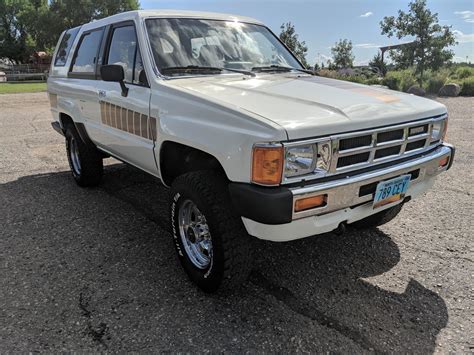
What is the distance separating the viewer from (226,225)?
2.62m

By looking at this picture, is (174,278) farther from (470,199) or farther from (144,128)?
(470,199)

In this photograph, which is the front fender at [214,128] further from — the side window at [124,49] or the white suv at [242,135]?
the side window at [124,49]

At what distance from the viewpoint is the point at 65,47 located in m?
5.46

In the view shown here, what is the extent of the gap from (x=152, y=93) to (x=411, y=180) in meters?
2.00

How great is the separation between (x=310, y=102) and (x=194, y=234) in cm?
123

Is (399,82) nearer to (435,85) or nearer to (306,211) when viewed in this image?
(435,85)

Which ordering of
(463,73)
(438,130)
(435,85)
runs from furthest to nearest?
(463,73)
(435,85)
(438,130)

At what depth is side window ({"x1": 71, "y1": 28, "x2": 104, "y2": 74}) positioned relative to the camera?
446 cm

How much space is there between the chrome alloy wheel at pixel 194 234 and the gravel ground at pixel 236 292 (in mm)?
219

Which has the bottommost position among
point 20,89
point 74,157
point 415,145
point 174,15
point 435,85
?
point 20,89

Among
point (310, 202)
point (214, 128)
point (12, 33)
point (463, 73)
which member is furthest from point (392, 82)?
point (12, 33)

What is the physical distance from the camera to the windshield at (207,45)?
351 centimetres

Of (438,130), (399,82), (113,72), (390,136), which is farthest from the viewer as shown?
(399,82)

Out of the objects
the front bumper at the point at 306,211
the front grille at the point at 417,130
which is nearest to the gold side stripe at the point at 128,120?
the front bumper at the point at 306,211
